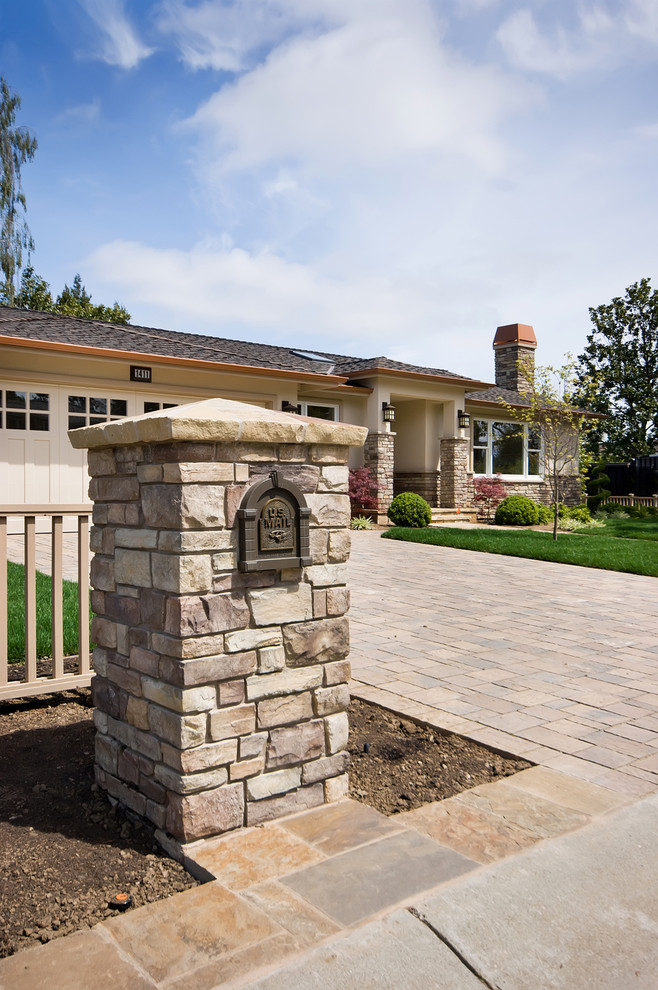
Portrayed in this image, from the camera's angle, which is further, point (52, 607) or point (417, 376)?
point (417, 376)

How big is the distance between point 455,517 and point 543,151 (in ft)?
33.9

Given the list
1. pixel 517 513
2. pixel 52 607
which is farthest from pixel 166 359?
pixel 52 607

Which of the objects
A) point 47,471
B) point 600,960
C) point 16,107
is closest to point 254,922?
point 600,960

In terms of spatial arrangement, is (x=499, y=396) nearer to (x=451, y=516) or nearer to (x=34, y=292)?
(x=451, y=516)

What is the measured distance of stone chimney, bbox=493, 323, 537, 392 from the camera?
75.8ft

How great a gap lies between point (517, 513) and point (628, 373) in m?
17.8

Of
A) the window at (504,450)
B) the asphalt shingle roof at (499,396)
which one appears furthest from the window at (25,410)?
the window at (504,450)

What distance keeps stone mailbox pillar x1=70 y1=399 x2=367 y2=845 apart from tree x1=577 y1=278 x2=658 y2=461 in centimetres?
2996

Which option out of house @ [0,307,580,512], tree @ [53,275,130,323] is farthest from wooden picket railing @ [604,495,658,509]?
tree @ [53,275,130,323]

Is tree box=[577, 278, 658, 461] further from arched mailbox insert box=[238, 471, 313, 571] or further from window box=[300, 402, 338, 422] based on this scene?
arched mailbox insert box=[238, 471, 313, 571]

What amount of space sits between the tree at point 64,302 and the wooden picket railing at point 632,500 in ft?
64.0

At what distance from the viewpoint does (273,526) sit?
9.18 feet

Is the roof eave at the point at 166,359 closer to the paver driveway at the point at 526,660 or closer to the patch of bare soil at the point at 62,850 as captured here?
the paver driveway at the point at 526,660

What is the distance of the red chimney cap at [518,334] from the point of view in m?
23.1
